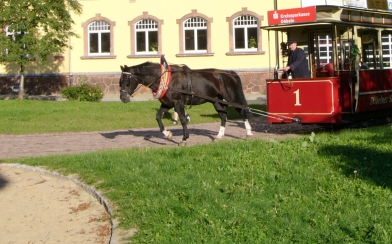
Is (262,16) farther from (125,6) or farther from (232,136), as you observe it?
(232,136)

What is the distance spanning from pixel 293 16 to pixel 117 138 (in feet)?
17.3

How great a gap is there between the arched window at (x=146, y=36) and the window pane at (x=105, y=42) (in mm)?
1646

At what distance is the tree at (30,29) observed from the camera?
29500mm

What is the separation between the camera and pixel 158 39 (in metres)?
39.7

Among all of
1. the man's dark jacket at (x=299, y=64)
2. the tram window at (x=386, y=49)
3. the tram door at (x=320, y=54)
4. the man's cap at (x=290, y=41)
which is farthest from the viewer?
the tram window at (x=386, y=49)

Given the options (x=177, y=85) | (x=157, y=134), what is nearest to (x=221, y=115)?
(x=177, y=85)

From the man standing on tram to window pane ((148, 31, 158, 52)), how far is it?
24097mm

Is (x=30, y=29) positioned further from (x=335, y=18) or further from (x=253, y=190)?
(x=253, y=190)

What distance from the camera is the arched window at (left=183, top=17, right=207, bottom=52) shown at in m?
39.6

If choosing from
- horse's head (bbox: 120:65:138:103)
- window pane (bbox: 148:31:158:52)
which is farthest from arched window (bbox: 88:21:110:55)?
horse's head (bbox: 120:65:138:103)

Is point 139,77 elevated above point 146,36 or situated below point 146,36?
below

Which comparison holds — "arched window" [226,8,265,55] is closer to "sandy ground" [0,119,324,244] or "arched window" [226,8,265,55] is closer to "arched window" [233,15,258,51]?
"arched window" [233,15,258,51]

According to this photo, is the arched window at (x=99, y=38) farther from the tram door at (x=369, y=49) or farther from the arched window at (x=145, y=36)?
the tram door at (x=369, y=49)

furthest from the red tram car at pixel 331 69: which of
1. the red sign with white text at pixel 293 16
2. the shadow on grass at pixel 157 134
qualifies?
the shadow on grass at pixel 157 134
